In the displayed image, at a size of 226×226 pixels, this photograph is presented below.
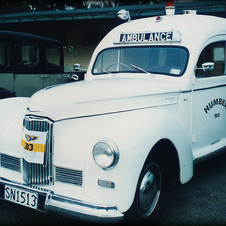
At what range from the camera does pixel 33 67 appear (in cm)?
715

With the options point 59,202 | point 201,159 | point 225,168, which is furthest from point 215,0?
point 59,202

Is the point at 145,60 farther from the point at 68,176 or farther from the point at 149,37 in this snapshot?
the point at 68,176

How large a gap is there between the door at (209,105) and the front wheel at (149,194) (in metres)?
0.76

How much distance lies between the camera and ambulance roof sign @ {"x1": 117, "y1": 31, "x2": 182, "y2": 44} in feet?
11.7

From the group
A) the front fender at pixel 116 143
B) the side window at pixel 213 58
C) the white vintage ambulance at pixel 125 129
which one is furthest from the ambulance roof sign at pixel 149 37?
the front fender at pixel 116 143

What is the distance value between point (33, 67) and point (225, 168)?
4.78m

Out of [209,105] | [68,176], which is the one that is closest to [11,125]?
[68,176]

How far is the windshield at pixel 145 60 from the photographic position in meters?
3.47

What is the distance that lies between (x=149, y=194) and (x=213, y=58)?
2.00 metres

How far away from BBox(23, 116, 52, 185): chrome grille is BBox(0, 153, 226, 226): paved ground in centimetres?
49

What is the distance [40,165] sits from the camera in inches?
101

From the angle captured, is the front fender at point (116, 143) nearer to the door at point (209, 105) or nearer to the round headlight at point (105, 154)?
the round headlight at point (105, 154)

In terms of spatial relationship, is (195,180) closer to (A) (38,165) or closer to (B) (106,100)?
(B) (106,100)

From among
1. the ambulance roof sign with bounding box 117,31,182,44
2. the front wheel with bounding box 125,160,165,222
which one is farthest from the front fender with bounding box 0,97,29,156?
the ambulance roof sign with bounding box 117,31,182,44
